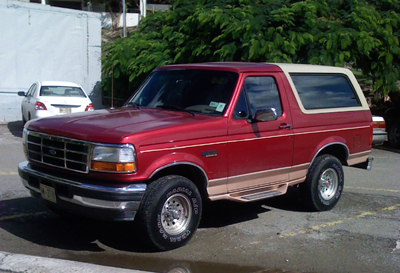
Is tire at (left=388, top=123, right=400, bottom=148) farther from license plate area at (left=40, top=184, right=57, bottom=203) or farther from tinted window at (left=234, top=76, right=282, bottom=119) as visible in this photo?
license plate area at (left=40, top=184, right=57, bottom=203)

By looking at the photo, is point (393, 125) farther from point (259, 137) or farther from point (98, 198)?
point (98, 198)

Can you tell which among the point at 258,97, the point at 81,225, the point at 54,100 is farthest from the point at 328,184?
the point at 54,100

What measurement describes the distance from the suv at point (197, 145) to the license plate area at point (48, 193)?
20 mm

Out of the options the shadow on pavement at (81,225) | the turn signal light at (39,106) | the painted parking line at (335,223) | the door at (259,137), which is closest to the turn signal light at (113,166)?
the shadow on pavement at (81,225)

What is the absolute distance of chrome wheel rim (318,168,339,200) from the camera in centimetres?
767

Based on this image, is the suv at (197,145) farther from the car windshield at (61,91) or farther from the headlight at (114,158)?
the car windshield at (61,91)

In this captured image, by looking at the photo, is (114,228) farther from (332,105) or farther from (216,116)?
(332,105)

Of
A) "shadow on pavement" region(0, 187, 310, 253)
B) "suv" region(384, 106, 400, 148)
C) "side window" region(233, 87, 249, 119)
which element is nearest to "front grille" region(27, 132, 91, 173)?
"shadow on pavement" region(0, 187, 310, 253)

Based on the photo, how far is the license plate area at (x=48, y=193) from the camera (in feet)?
18.5

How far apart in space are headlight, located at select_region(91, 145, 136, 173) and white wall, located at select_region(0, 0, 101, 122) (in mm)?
15559

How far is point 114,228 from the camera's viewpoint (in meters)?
6.64

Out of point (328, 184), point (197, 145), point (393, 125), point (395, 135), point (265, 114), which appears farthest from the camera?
point (393, 125)

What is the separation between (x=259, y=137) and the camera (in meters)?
6.53

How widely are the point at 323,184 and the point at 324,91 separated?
1.39 m
